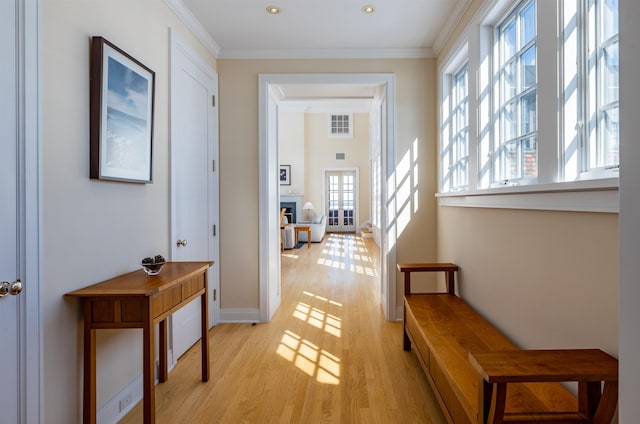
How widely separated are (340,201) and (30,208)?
1143 cm

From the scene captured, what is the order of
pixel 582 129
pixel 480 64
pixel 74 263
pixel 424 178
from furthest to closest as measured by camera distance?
pixel 424 178 → pixel 480 64 → pixel 74 263 → pixel 582 129

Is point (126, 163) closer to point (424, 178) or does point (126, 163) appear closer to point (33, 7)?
point (33, 7)

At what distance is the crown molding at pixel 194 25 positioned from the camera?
8.75ft

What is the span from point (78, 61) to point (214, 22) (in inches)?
62.0


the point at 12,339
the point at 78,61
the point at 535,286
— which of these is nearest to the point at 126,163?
the point at 78,61

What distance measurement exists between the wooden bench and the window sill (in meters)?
0.54

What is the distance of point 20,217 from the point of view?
54.8 inches

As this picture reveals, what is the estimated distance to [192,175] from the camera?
9.89 feet

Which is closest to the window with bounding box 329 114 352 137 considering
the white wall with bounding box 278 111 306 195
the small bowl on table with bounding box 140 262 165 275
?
the white wall with bounding box 278 111 306 195

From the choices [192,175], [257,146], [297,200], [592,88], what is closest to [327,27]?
[257,146]

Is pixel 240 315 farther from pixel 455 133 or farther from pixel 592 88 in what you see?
pixel 592 88

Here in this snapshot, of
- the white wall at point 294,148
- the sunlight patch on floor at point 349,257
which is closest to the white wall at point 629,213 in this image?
the sunlight patch on floor at point 349,257

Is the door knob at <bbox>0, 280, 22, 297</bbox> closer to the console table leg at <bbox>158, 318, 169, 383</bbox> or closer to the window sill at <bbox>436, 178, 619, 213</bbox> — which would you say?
the console table leg at <bbox>158, 318, 169, 383</bbox>

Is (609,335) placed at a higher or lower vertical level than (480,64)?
lower
